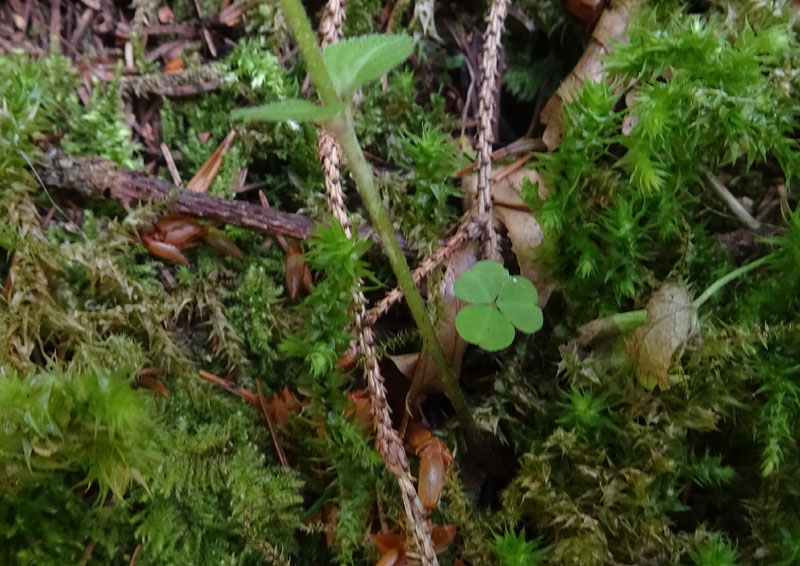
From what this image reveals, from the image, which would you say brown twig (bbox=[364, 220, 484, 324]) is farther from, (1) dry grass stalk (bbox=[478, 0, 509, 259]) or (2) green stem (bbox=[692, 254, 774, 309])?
(2) green stem (bbox=[692, 254, 774, 309])

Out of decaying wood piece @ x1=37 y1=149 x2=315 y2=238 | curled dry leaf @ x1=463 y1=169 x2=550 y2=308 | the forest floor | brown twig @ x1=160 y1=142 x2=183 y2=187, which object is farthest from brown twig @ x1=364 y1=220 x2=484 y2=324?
brown twig @ x1=160 y1=142 x2=183 y2=187

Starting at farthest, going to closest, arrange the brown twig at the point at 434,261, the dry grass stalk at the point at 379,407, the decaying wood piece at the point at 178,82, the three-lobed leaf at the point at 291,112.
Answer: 1. the decaying wood piece at the point at 178,82
2. the brown twig at the point at 434,261
3. the dry grass stalk at the point at 379,407
4. the three-lobed leaf at the point at 291,112

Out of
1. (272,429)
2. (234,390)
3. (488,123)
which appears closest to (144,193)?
(234,390)

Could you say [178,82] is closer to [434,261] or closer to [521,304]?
[434,261]

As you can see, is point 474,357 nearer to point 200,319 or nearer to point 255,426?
point 255,426

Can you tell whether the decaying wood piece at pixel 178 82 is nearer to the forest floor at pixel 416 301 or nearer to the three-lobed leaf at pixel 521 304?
the forest floor at pixel 416 301

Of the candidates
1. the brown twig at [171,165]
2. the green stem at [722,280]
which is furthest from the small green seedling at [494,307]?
the brown twig at [171,165]
